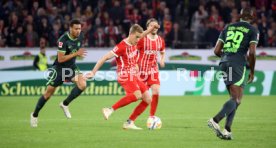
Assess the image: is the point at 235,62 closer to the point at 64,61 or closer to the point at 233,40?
the point at 233,40

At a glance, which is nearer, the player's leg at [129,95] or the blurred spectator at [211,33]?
the player's leg at [129,95]

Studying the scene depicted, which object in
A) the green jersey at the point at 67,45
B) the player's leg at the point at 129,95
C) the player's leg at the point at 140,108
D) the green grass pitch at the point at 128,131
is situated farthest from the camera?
the green jersey at the point at 67,45

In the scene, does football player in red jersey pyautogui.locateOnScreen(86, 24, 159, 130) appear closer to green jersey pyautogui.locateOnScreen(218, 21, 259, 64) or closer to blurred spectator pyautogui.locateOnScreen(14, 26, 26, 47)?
green jersey pyautogui.locateOnScreen(218, 21, 259, 64)

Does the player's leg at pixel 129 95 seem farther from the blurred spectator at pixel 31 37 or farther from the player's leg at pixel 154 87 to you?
the blurred spectator at pixel 31 37

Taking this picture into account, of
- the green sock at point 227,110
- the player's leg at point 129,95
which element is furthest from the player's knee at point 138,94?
the green sock at point 227,110

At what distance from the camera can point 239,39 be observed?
11.5 metres

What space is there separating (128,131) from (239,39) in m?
3.07

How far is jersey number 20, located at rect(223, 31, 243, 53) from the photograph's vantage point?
1153cm

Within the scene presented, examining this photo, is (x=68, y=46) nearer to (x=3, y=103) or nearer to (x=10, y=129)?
(x=10, y=129)

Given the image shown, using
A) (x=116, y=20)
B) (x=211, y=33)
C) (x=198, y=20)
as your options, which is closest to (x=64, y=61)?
(x=116, y=20)

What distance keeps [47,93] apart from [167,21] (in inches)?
548

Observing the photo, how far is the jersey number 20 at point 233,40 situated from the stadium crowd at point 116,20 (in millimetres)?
15701

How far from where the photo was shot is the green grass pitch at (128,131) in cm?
1109

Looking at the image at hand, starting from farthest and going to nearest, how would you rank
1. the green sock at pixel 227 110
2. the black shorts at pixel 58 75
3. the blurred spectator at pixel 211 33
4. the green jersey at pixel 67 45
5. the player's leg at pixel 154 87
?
the blurred spectator at pixel 211 33, the black shorts at pixel 58 75, the green jersey at pixel 67 45, the player's leg at pixel 154 87, the green sock at pixel 227 110
